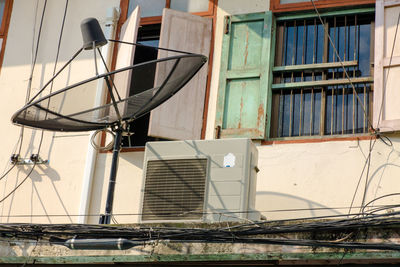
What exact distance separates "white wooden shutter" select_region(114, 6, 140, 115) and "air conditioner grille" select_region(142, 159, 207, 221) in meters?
1.45

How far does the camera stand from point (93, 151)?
32.2ft

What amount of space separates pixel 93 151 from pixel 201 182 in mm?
2209

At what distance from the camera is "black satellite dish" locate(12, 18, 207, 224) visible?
8.09 metres

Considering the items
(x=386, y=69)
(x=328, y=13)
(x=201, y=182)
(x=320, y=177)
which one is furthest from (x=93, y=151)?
(x=386, y=69)

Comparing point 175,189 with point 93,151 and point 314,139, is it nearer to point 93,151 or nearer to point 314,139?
point 314,139

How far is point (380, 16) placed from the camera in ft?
30.0

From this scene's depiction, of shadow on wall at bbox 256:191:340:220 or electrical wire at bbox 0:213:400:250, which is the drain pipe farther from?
shadow on wall at bbox 256:191:340:220

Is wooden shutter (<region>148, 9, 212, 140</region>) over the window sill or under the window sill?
over

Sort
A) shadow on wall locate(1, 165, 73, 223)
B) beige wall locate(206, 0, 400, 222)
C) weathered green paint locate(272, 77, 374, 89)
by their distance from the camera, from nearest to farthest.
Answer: beige wall locate(206, 0, 400, 222) → weathered green paint locate(272, 77, 374, 89) → shadow on wall locate(1, 165, 73, 223)

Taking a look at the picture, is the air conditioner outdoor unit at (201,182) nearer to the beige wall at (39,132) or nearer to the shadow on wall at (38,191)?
the beige wall at (39,132)

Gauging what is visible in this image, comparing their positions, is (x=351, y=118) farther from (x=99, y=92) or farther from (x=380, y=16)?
(x=99, y=92)

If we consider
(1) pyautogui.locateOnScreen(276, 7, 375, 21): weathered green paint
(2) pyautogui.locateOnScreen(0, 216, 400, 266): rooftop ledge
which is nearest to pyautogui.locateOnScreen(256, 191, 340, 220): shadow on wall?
(2) pyautogui.locateOnScreen(0, 216, 400, 266): rooftop ledge

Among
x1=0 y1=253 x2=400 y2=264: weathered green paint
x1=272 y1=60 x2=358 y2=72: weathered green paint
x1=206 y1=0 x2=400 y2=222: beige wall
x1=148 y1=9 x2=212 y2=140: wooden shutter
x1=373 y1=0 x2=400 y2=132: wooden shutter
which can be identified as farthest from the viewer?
x1=148 y1=9 x2=212 y2=140: wooden shutter

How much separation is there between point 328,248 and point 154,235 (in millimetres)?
1655
